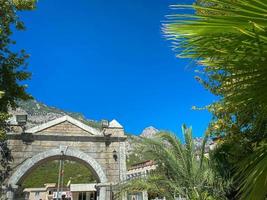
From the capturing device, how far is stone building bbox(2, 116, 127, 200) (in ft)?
44.8

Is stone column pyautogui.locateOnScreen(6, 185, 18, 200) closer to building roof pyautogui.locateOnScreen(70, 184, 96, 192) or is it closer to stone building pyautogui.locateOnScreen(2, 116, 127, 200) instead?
stone building pyautogui.locateOnScreen(2, 116, 127, 200)

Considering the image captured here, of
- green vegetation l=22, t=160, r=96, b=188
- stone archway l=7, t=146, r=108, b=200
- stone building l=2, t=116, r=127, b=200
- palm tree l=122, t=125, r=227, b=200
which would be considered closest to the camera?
palm tree l=122, t=125, r=227, b=200

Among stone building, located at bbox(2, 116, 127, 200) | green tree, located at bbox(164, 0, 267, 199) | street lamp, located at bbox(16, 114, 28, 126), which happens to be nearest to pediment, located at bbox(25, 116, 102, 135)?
stone building, located at bbox(2, 116, 127, 200)

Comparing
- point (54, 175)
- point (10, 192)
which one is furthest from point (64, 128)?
point (54, 175)

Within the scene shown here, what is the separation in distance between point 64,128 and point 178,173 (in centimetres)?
889

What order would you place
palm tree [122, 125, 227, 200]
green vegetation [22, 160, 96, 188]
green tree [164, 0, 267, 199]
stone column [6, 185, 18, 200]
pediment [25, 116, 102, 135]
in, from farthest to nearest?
green vegetation [22, 160, 96, 188] → pediment [25, 116, 102, 135] → stone column [6, 185, 18, 200] → palm tree [122, 125, 227, 200] → green tree [164, 0, 267, 199]

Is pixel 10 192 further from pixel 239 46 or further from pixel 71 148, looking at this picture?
pixel 239 46

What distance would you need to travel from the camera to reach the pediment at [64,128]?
→ 563 inches

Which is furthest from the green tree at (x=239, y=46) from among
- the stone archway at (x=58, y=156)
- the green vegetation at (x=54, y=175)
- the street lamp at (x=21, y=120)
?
the green vegetation at (x=54, y=175)

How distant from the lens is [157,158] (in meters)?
7.64

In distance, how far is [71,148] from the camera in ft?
47.2

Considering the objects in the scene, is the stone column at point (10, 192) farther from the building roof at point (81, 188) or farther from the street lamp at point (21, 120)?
the building roof at point (81, 188)

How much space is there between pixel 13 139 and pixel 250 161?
556 inches

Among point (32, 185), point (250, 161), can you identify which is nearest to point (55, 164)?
point (32, 185)
